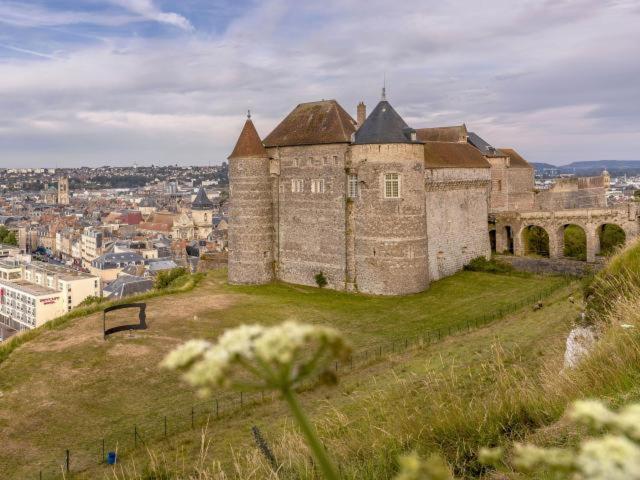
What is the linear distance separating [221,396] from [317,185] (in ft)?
60.2

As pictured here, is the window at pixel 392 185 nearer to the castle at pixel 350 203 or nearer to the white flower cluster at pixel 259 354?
the castle at pixel 350 203

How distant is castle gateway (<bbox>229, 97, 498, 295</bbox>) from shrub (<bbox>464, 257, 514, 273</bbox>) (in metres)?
0.69

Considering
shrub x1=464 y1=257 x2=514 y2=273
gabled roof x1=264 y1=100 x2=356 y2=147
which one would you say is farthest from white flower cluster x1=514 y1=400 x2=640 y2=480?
shrub x1=464 y1=257 x2=514 y2=273

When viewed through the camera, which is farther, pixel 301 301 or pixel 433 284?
pixel 433 284

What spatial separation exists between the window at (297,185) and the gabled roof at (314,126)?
90.2 inches

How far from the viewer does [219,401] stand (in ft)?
58.7

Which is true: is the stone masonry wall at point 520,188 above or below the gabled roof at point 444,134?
below

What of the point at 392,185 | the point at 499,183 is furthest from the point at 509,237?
the point at 392,185

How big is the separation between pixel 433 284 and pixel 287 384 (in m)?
33.1

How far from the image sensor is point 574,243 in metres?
45.2

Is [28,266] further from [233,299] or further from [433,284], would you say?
[433,284]

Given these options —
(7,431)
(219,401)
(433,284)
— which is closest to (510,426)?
(219,401)

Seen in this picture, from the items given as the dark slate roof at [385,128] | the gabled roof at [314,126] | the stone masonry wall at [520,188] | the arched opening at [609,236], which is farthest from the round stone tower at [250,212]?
the arched opening at [609,236]

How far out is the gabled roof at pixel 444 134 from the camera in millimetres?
44500
